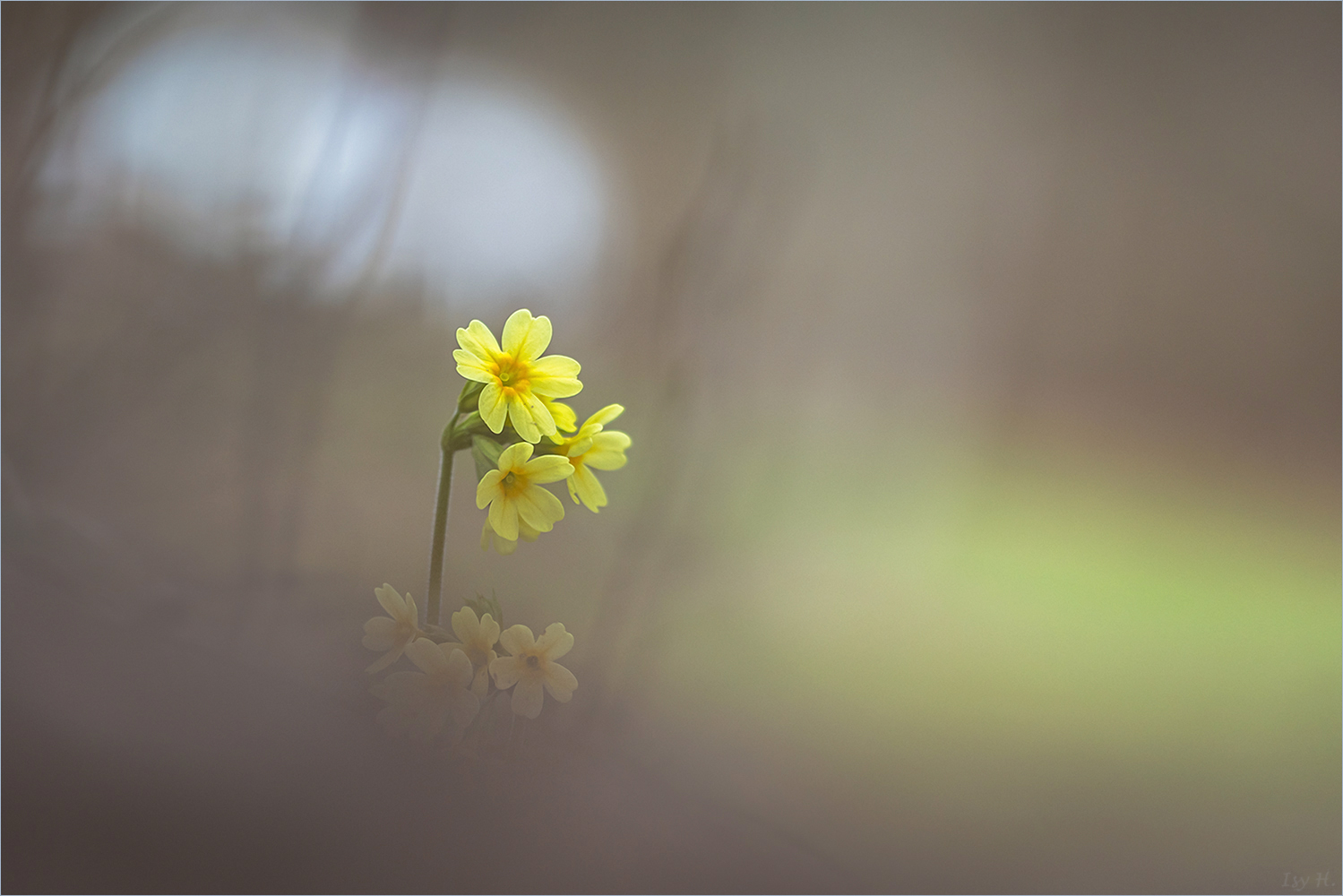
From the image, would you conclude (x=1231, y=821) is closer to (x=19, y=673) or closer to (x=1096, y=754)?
(x=1096, y=754)

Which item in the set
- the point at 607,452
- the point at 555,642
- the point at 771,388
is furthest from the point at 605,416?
the point at 771,388

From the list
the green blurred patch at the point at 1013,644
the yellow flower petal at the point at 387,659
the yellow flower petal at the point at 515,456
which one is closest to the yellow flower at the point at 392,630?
the yellow flower petal at the point at 387,659

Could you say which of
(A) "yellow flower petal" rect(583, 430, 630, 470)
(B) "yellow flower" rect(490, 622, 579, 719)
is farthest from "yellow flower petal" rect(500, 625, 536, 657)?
(A) "yellow flower petal" rect(583, 430, 630, 470)

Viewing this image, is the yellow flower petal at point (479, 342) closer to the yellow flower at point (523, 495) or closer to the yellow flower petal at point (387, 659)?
the yellow flower at point (523, 495)

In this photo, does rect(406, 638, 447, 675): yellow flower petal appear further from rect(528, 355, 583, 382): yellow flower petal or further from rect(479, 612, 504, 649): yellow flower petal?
rect(528, 355, 583, 382): yellow flower petal

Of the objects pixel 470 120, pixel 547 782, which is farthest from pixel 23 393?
pixel 547 782

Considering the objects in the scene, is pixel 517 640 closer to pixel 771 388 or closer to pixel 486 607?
pixel 486 607
